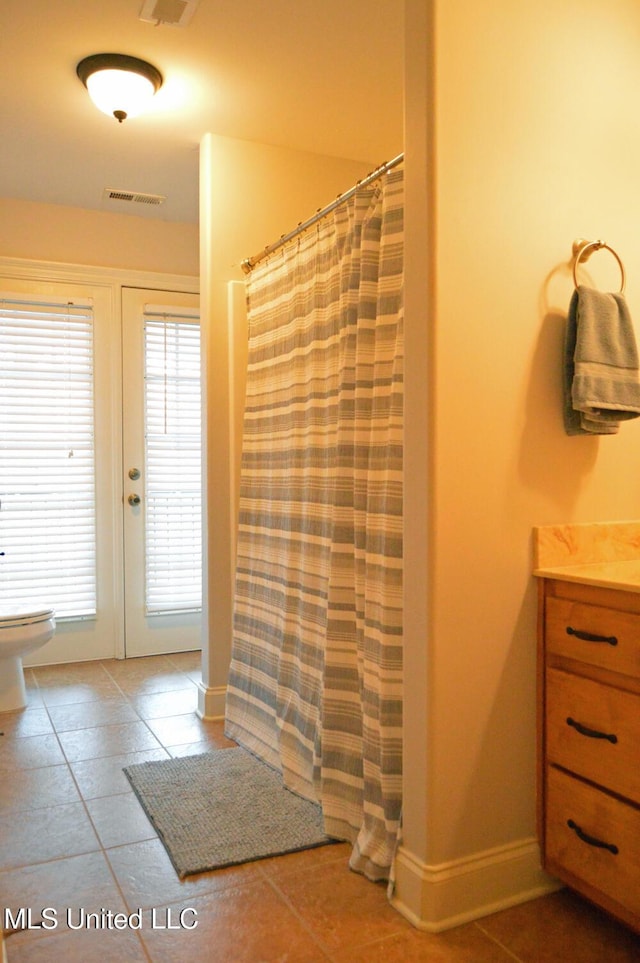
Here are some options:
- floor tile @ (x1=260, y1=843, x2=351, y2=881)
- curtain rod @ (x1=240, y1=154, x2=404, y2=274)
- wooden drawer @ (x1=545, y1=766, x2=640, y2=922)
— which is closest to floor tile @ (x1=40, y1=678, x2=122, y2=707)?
floor tile @ (x1=260, y1=843, x2=351, y2=881)

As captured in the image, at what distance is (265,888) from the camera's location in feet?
6.46

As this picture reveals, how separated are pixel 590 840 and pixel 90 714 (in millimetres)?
2332

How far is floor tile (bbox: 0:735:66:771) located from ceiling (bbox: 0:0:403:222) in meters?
2.52

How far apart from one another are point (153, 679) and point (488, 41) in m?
3.23

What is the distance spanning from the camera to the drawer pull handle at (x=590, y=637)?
5.51 feet

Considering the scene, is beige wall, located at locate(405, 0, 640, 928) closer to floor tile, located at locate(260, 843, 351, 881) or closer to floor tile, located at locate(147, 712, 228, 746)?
floor tile, located at locate(260, 843, 351, 881)

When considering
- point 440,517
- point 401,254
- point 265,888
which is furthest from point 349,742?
point 401,254

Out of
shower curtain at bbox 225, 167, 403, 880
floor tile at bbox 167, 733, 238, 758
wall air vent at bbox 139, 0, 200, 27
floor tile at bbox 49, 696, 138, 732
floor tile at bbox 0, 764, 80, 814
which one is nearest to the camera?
shower curtain at bbox 225, 167, 403, 880

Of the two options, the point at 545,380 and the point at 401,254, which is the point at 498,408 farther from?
the point at 401,254

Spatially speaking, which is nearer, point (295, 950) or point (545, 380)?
point (295, 950)

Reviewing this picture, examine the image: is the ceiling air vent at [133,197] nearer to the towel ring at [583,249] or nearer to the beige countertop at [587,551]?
the towel ring at [583,249]

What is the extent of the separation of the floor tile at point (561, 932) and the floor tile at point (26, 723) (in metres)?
2.07

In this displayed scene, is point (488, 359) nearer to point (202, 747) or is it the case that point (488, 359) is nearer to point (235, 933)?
point (235, 933)

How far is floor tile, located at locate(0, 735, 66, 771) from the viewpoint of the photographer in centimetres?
279
